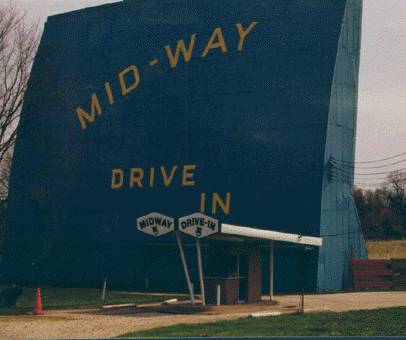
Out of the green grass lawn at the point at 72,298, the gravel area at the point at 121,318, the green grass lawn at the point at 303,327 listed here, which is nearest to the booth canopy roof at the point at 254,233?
the gravel area at the point at 121,318

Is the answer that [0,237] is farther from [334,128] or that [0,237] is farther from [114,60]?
[334,128]

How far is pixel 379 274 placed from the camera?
152 ft

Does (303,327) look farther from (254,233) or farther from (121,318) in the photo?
(254,233)

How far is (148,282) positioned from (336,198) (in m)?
11.5

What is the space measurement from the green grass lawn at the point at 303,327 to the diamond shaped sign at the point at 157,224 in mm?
4830

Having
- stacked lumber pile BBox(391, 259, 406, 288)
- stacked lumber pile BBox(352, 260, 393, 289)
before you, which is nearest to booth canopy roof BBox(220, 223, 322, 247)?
stacked lumber pile BBox(352, 260, 393, 289)

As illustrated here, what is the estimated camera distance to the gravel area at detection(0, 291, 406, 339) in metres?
24.5

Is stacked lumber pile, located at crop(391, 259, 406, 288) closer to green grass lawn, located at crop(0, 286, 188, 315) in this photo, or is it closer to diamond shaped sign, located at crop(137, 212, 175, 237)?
green grass lawn, located at crop(0, 286, 188, 315)

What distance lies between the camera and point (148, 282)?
48.2 m

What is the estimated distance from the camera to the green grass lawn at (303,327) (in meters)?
23.0

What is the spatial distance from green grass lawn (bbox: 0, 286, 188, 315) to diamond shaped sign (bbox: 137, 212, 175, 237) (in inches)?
216

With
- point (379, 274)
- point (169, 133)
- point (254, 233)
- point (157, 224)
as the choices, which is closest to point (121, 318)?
point (157, 224)

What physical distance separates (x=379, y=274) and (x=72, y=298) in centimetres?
1657

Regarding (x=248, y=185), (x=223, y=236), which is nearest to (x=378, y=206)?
(x=248, y=185)
